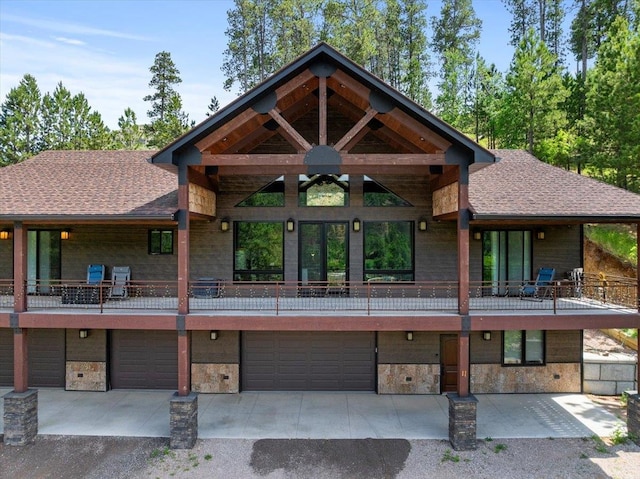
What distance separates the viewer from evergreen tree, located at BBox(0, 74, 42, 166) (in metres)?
24.2

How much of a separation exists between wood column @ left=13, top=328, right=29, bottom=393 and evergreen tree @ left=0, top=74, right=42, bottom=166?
18.7 metres

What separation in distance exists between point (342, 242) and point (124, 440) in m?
7.91

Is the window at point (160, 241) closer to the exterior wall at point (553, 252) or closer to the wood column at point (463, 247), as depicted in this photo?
the wood column at point (463, 247)

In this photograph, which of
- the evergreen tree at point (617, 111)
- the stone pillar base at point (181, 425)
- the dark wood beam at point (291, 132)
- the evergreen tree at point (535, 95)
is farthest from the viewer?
the evergreen tree at point (535, 95)

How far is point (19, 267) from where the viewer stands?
10.4 metres

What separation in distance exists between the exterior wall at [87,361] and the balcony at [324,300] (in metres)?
1.61

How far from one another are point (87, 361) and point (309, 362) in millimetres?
7132

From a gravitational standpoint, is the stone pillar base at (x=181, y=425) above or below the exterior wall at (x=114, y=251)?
below

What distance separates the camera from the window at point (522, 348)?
12.9 m

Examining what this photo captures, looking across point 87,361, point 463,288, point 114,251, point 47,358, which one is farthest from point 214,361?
point 463,288

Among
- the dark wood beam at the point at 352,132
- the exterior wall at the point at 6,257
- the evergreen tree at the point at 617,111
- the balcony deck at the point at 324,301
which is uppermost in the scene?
the evergreen tree at the point at 617,111

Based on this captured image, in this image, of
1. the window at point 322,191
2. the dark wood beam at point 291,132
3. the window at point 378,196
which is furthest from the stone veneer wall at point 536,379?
the dark wood beam at point 291,132

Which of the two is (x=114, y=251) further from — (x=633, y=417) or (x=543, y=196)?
(x=633, y=417)

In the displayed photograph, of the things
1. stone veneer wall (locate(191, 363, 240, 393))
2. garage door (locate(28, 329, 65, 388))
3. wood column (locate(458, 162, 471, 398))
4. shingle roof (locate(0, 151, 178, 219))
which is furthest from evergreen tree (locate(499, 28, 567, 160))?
garage door (locate(28, 329, 65, 388))
